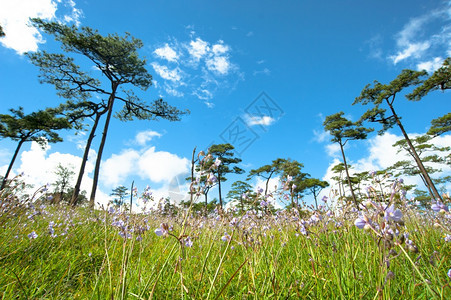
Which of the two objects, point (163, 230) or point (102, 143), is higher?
point (102, 143)

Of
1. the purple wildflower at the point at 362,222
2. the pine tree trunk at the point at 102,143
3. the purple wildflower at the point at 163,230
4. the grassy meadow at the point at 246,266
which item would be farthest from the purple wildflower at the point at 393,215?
the pine tree trunk at the point at 102,143

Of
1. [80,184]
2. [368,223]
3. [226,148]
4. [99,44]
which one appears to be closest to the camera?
[368,223]

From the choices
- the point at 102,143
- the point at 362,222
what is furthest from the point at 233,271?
the point at 102,143

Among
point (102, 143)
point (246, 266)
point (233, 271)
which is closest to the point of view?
point (246, 266)

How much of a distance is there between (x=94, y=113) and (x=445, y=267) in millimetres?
18359

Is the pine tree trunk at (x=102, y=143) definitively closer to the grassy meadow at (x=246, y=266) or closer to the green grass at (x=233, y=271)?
the grassy meadow at (x=246, y=266)

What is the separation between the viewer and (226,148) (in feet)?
106

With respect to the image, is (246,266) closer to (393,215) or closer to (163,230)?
(163,230)

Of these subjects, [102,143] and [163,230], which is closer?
[163,230]

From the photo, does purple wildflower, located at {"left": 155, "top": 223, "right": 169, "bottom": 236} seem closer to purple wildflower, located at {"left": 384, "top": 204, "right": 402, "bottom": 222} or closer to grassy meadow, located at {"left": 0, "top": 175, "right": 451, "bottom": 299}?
grassy meadow, located at {"left": 0, "top": 175, "right": 451, "bottom": 299}

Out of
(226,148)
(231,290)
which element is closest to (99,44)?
(231,290)

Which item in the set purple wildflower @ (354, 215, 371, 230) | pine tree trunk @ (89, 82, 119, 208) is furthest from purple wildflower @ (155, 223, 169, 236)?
pine tree trunk @ (89, 82, 119, 208)

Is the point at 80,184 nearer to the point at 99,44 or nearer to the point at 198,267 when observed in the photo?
the point at 99,44

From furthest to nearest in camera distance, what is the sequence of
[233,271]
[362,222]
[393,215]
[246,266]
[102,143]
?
[102,143] → [233,271] → [246,266] → [362,222] → [393,215]
